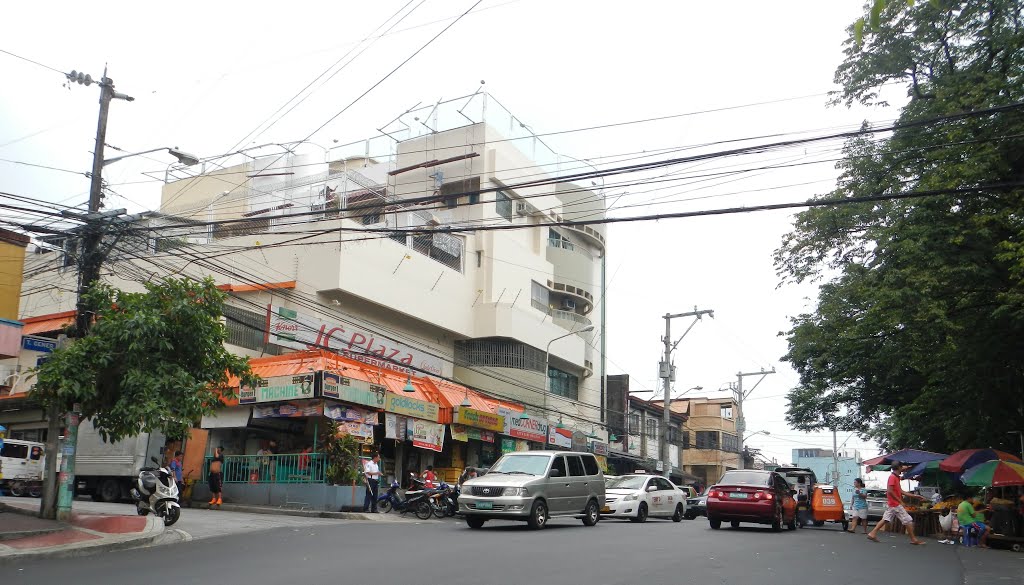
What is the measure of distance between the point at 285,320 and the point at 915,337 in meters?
20.2

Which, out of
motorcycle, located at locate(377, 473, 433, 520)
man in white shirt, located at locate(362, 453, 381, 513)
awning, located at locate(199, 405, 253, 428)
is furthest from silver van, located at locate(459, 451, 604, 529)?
awning, located at locate(199, 405, 253, 428)

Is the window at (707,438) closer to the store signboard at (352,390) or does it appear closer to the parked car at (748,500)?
the store signboard at (352,390)

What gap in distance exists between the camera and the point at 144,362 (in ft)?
50.0

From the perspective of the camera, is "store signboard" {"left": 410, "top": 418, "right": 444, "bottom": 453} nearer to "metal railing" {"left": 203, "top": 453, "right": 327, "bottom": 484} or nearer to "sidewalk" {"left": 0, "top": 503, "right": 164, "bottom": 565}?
"metal railing" {"left": 203, "top": 453, "right": 327, "bottom": 484}

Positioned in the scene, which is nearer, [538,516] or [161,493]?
[161,493]

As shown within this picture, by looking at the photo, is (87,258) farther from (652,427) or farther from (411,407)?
(652,427)

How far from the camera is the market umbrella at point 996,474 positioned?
1942 centimetres

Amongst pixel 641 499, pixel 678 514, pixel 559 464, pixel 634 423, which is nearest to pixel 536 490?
pixel 559 464

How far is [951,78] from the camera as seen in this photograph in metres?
21.8

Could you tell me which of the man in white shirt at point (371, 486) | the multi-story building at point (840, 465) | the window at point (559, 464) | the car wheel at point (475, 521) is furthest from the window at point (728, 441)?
the car wheel at point (475, 521)

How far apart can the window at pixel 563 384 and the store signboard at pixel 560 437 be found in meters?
4.73

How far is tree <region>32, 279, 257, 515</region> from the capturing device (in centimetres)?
1485

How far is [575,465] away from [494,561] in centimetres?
857

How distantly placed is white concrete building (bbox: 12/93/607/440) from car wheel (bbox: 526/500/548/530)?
42.7 feet
